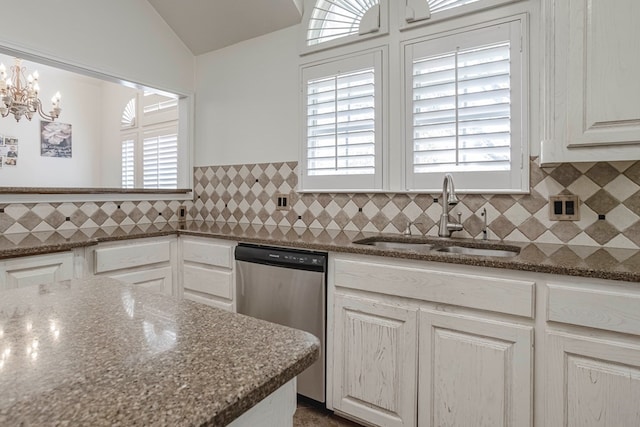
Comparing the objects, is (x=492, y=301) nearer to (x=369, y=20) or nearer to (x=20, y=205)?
(x=369, y=20)

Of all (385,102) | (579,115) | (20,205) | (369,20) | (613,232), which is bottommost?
(613,232)

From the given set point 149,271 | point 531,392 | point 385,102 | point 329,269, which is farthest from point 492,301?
point 149,271

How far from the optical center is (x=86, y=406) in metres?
0.44

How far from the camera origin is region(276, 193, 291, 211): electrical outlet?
2.79m

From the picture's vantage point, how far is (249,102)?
2.98 metres

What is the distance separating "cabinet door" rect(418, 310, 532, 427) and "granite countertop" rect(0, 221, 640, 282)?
0.25 metres

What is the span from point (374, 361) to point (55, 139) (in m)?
5.03

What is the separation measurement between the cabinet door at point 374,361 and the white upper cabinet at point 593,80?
3.31ft

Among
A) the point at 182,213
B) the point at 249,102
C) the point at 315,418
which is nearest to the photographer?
the point at 315,418

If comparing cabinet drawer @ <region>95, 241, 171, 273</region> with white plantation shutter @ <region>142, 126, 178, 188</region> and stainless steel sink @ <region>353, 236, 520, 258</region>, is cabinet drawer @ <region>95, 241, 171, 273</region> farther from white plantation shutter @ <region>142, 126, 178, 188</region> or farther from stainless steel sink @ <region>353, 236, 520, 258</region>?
stainless steel sink @ <region>353, 236, 520, 258</region>

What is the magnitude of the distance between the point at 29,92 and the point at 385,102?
356 cm

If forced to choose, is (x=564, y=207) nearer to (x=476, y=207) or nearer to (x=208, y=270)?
(x=476, y=207)

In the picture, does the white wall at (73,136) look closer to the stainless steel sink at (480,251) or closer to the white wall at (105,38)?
the white wall at (105,38)

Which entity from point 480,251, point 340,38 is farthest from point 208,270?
point 340,38
